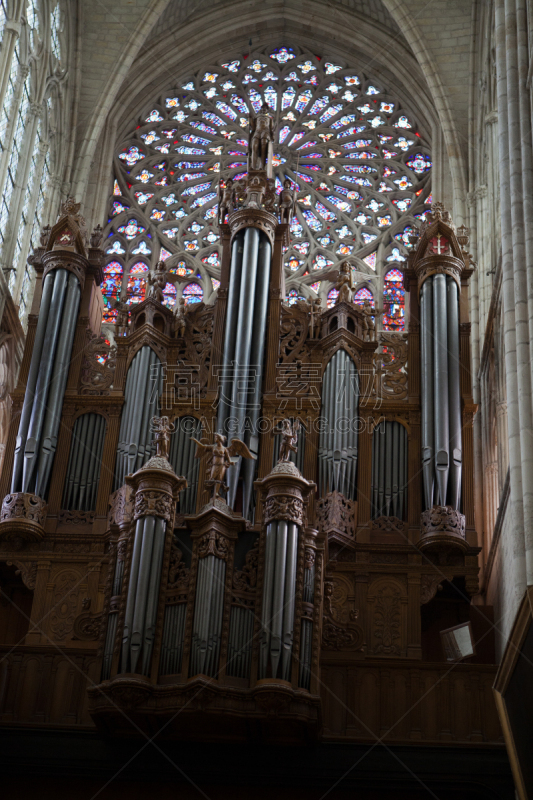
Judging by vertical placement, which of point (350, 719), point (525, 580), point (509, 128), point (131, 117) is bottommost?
point (350, 719)

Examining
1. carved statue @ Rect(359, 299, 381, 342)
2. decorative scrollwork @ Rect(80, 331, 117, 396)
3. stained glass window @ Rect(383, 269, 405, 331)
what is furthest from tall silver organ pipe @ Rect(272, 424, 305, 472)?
stained glass window @ Rect(383, 269, 405, 331)

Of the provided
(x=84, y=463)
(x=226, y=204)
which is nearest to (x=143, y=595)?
(x=84, y=463)

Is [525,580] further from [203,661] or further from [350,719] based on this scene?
[203,661]

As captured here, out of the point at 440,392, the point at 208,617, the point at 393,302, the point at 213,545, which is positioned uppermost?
the point at 393,302

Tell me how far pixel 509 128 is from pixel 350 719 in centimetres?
770

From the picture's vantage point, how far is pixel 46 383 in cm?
1672

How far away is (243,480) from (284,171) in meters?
10.2

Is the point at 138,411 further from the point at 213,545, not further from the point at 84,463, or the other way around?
the point at 213,545

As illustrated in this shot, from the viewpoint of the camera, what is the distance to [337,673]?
13.3 m

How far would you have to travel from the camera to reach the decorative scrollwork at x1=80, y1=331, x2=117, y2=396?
55.7 feet

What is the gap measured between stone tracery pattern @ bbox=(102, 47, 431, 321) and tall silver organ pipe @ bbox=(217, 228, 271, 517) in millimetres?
3902

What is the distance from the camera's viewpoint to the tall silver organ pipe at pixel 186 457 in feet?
51.2

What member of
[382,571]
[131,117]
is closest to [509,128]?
[382,571]

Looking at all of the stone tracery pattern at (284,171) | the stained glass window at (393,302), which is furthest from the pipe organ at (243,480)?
the stone tracery pattern at (284,171)
